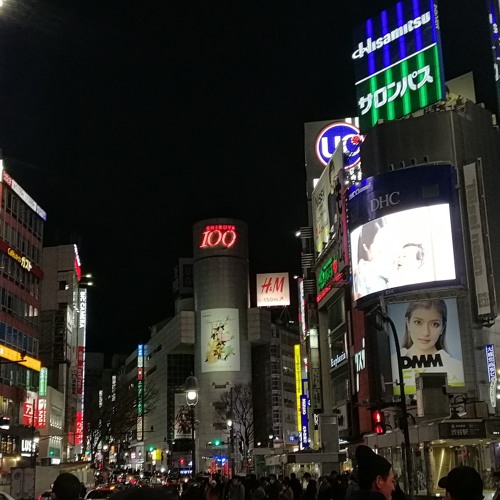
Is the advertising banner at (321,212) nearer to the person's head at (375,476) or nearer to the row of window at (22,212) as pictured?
the row of window at (22,212)

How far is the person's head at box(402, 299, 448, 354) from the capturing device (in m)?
50.9

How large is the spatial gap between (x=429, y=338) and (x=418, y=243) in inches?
255

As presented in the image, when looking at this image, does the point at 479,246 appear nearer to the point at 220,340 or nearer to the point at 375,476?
the point at 375,476

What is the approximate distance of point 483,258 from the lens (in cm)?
4947

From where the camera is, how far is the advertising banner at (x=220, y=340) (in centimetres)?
14238

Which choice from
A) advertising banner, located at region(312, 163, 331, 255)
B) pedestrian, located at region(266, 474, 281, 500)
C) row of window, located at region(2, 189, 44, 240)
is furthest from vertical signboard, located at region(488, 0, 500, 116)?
pedestrian, located at region(266, 474, 281, 500)

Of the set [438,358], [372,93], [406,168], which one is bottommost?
[438,358]

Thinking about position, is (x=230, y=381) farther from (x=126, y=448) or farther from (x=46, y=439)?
(x=46, y=439)

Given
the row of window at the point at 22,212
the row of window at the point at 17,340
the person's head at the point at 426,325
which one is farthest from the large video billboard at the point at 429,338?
the row of window at the point at 22,212

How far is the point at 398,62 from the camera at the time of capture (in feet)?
197

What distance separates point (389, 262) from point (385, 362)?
7.94 metres

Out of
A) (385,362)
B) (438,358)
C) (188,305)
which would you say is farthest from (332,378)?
(188,305)

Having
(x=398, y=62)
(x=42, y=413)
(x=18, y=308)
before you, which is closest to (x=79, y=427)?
(x=42, y=413)

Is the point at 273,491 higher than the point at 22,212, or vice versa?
the point at 22,212
